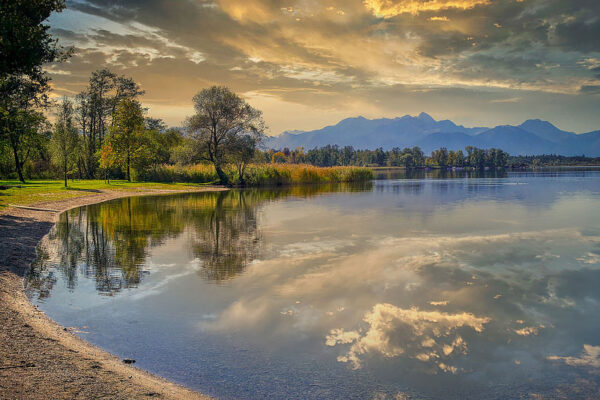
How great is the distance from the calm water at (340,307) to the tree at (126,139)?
130 feet

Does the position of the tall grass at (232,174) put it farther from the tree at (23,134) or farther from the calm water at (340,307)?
the calm water at (340,307)

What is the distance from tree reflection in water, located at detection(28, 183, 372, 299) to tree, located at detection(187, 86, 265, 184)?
Answer: 3015 cm

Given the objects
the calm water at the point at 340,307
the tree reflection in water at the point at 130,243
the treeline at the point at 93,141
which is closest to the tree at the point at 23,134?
the treeline at the point at 93,141

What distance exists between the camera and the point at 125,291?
33.5 feet

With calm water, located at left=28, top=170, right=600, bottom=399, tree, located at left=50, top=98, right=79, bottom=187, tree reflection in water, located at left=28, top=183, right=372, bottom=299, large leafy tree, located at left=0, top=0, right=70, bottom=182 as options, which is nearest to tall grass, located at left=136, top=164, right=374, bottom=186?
tree, located at left=50, top=98, right=79, bottom=187

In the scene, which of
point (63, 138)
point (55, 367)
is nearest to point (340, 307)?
point (55, 367)

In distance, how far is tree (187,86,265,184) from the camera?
182ft

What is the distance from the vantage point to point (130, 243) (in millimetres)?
16078

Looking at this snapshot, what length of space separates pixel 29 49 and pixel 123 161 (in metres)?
43.5

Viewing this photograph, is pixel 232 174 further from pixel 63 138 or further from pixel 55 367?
pixel 55 367

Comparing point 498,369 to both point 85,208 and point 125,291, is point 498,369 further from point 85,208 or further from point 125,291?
point 85,208

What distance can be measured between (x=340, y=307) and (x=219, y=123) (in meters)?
50.7

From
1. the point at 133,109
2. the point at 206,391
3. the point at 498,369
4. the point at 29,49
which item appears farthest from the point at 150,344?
the point at 133,109

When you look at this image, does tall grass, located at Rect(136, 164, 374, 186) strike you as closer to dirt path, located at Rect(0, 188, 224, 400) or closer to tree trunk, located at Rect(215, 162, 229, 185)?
tree trunk, located at Rect(215, 162, 229, 185)
